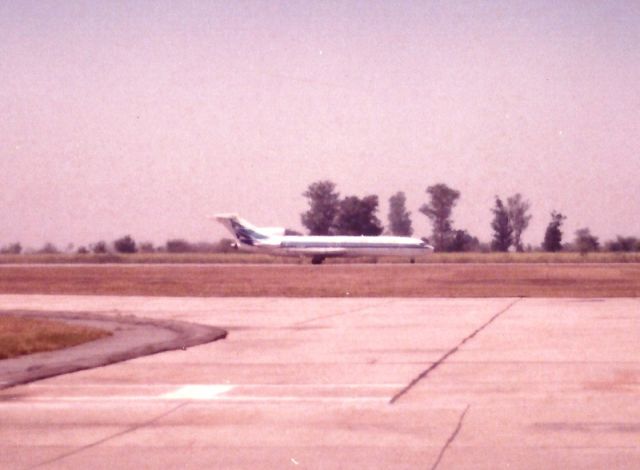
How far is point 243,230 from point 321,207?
7722cm

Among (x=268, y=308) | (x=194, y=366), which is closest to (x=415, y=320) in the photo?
(x=268, y=308)

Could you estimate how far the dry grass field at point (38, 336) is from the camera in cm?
1772

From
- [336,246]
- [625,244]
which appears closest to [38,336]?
[336,246]

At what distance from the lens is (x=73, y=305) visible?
31.4 metres

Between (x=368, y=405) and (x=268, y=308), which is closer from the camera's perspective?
(x=368, y=405)

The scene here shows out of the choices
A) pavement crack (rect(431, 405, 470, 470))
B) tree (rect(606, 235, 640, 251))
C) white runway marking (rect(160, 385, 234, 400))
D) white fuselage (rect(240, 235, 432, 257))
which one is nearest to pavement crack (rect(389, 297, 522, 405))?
pavement crack (rect(431, 405, 470, 470))

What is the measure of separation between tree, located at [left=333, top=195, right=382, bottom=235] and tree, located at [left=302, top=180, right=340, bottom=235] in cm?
1002

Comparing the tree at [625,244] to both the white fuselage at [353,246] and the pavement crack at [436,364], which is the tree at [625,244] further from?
the pavement crack at [436,364]

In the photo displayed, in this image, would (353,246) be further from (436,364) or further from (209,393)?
(209,393)

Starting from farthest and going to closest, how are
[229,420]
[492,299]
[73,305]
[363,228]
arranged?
[363,228] → [492,299] → [73,305] → [229,420]

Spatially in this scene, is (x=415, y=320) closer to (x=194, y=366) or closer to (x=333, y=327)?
(x=333, y=327)

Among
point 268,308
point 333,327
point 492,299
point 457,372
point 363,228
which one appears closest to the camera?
point 457,372

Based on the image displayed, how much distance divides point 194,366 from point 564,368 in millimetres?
5243

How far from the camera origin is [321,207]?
181m
